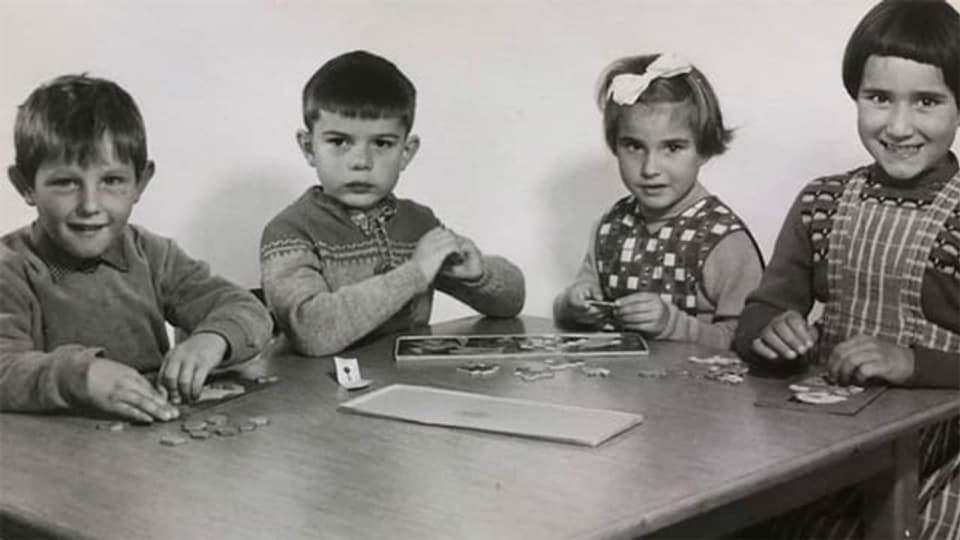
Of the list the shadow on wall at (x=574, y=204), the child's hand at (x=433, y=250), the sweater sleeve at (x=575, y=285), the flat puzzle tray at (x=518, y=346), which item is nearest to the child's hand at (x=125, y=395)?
the flat puzzle tray at (x=518, y=346)

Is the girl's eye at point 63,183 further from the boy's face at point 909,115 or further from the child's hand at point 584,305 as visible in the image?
the boy's face at point 909,115

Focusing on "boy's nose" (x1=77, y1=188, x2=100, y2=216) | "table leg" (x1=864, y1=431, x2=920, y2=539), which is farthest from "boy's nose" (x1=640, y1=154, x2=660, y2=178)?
"boy's nose" (x1=77, y1=188, x2=100, y2=216)

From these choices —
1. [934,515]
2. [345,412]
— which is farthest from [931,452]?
[345,412]

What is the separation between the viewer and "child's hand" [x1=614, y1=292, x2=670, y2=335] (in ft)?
6.16

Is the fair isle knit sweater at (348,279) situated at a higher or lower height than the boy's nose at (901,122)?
lower

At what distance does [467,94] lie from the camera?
2705 millimetres

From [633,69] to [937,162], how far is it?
0.57 meters

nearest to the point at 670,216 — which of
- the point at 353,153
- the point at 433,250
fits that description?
the point at 433,250

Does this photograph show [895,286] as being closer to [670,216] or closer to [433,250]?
[670,216]

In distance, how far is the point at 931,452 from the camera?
1.59 meters

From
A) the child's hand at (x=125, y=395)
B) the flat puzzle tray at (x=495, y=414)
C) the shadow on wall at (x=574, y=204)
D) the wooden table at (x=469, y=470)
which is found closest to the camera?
the wooden table at (x=469, y=470)

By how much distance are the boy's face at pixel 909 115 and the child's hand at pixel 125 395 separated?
1003 mm

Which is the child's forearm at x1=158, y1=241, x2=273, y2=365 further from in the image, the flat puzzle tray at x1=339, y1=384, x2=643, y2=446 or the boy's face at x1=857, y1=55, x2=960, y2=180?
the boy's face at x1=857, y1=55, x2=960, y2=180

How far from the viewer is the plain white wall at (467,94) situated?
221 cm
